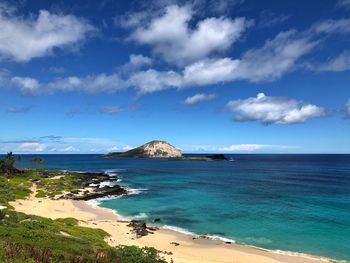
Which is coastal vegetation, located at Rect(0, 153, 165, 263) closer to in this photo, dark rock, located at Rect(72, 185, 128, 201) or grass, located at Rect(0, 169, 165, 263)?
grass, located at Rect(0, 169, 165, 263)

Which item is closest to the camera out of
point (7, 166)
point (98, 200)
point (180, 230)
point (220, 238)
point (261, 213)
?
point (220, 238)

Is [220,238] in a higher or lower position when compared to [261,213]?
lower

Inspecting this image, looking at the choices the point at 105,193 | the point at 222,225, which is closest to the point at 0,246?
the point at 222,225

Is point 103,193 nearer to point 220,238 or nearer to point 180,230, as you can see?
point 180,230

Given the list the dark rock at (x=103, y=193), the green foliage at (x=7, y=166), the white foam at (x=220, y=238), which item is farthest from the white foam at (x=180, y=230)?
the green foliage at (x=7, y=166)

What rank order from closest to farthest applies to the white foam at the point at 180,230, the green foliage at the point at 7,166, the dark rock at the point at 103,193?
the white foam at the point at 180,230 → the dark rock at the point at 103,193 → the green foliage at the point at 7,166

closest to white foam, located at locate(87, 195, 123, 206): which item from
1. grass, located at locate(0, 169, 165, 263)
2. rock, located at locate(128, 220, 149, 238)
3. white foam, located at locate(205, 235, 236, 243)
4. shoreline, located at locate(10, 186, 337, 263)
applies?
shoreline, located at locate(10, 186, 337, 263)

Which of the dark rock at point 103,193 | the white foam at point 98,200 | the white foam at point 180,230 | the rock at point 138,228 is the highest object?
the dark rock at point 103,193

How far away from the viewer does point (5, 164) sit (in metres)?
108

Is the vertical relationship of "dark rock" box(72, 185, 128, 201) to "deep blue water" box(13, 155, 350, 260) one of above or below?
above

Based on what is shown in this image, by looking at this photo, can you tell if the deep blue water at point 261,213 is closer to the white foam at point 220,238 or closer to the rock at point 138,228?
the white foam at point 220,238

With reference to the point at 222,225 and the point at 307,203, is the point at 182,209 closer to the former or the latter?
the point at 222,225

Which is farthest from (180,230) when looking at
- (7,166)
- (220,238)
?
(7,166)

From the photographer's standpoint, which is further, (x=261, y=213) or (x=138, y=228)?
(x=261, y=213)
